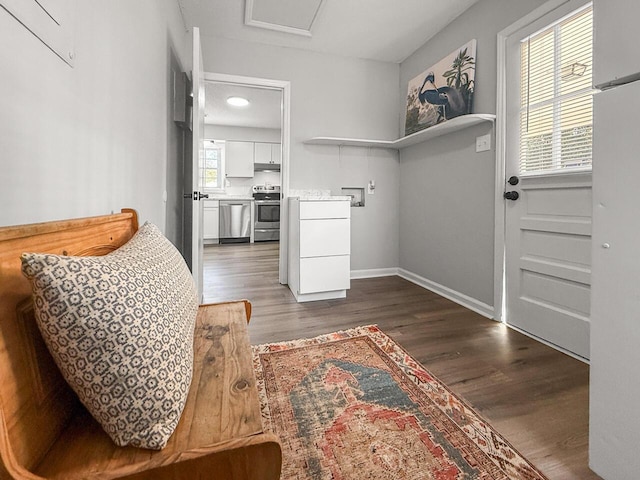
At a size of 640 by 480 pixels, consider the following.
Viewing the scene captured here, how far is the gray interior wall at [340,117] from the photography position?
3.14 metres

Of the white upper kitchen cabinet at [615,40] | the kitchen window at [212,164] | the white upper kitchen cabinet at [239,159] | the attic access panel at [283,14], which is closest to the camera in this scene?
the white upper kitchen cabinet at [615,40]

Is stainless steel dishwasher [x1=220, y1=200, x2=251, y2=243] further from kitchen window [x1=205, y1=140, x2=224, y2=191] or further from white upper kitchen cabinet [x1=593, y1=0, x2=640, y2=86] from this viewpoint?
white upper kitchen cabinet [x1=593, y1=0, x2=640, y2=86]

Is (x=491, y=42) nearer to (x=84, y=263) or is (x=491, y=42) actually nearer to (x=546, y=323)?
(x=546, y=323)

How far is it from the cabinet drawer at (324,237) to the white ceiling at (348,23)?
5.71 feet

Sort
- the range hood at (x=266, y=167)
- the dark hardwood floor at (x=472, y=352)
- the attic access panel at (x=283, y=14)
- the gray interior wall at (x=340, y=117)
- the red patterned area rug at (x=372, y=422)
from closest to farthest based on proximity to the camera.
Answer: the red patterned area rug at (x=372, y=422) < the dark hardwood floor at (x=472, y=352) < the attic access panel at (x=283, y=14) < the gray interior wall at (x=340, y=117) < the range hood at (x=266, y=167)

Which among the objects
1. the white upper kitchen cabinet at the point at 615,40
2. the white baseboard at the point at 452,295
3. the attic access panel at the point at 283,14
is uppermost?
the attic access panel at the point at 283,14

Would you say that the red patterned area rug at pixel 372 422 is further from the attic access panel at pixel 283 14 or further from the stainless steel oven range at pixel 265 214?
the stainless steel oven range at pixel 265 214

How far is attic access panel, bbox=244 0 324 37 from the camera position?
8.20 feet

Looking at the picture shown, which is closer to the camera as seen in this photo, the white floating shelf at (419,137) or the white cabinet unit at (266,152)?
the white floating shelf at (419,137)

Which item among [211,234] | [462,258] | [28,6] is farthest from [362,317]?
[211,234]

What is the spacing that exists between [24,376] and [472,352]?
1.94 m

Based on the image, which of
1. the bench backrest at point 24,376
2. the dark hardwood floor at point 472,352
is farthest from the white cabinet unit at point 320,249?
the bench backrest at point 24,376

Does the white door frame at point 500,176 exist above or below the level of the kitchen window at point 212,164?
below

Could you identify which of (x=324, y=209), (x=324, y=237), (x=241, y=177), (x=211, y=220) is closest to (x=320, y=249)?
(x=324, y=237)
